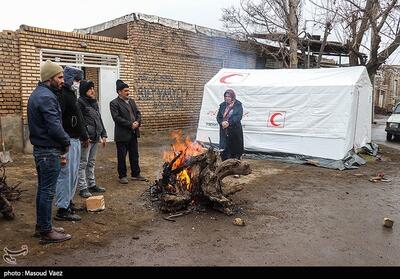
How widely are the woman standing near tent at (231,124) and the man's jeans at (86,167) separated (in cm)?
283

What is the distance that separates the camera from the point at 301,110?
9453mm

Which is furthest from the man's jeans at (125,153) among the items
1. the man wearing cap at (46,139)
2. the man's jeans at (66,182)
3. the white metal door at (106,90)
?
the white metal door at (106,90)

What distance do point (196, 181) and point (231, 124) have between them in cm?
249

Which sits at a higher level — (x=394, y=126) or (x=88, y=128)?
(x=88, y=128)

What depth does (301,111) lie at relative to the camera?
9453 millimetres

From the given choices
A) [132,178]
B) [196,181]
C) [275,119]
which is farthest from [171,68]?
[196,181]

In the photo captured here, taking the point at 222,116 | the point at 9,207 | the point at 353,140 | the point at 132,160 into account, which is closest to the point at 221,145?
the point at 222,116

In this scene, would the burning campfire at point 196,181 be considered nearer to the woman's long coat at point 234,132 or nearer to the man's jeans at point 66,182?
the man's jeans at point 66,182

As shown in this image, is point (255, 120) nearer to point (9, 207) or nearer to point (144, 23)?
point (144, 23)

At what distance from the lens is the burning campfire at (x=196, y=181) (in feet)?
17.0

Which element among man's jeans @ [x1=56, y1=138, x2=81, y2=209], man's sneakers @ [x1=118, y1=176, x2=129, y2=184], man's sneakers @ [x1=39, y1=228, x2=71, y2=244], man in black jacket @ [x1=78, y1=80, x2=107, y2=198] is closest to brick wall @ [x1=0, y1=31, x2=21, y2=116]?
man's sneakers @ [x1=118, y1=176, x2=129, y2=184]

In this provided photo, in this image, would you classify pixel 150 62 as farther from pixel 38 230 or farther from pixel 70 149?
pixel 38 230

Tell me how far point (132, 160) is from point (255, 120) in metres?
4.34

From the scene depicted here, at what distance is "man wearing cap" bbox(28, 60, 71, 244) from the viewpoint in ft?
12.6
